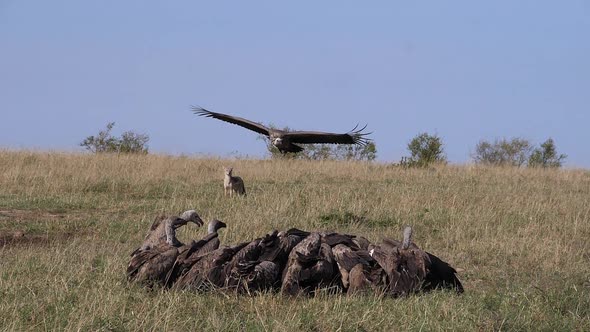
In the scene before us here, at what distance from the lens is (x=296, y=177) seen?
15156 mm

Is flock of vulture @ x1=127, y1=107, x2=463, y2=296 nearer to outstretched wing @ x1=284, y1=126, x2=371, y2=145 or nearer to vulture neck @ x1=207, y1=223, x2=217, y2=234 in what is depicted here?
vulture neck @ x1=207, y1=223, x2=217, y2=234

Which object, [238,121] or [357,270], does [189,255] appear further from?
[238,121]

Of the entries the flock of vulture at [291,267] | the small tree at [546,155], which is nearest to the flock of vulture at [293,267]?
the flock of vulture at [291,267]

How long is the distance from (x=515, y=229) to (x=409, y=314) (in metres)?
4.74

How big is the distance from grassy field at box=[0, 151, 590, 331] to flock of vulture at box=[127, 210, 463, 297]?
0.15 metres

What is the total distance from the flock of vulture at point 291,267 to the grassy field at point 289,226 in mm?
146

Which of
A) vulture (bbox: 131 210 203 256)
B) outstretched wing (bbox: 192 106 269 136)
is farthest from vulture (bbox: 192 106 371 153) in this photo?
vulture (bbox: 131 210 203 256)

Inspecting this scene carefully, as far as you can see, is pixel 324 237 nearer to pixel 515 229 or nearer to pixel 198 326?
pixel 198 326

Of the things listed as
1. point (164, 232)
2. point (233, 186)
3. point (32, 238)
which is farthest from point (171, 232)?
point (233, 186)

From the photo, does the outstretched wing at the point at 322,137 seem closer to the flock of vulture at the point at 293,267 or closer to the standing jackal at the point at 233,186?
the standing jackal at the point at 233,186

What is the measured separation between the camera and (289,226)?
908cm

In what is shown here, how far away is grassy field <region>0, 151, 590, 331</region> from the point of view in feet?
15.9

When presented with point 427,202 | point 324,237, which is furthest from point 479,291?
point 427,202

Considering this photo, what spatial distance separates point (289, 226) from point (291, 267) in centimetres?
356
